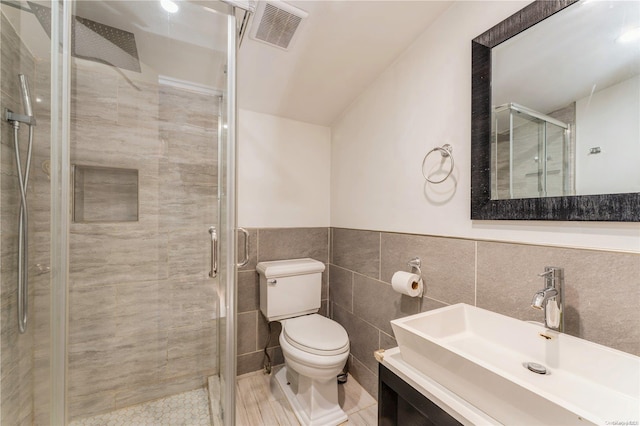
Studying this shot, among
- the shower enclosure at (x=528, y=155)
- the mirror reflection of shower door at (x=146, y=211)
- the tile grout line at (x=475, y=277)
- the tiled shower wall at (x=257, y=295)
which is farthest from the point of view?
the tiled shower wall at (x=257, y=295)

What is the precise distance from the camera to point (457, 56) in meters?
1.20

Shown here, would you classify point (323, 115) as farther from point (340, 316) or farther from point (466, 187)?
point (340, 316)

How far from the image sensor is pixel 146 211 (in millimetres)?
1601

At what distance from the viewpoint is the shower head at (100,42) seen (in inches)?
48.4

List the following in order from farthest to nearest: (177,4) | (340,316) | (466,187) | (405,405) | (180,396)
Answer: (340,316) < (180,396) < (177,4) < (466,187) < (405,405)

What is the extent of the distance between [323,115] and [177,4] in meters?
1.14

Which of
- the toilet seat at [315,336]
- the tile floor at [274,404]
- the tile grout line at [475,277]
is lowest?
the tile floor at [274,404]

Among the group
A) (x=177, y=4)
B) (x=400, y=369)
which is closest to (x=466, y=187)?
(x=400, y=369)

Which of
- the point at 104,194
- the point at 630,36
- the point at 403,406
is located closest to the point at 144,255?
the point at 104,194

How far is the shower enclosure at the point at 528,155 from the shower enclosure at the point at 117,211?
3.85 feet

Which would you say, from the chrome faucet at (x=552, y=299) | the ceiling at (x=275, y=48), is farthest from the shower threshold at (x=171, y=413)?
the ceiling at (x=275, y=48)

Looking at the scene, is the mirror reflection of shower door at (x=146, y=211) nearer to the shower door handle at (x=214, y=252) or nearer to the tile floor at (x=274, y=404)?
the shower door handle at (x=214, y=252)

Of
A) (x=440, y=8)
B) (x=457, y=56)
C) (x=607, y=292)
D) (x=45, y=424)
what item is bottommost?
(x=45, y=424)

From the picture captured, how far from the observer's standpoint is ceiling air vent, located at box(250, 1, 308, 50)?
122 centimetres
